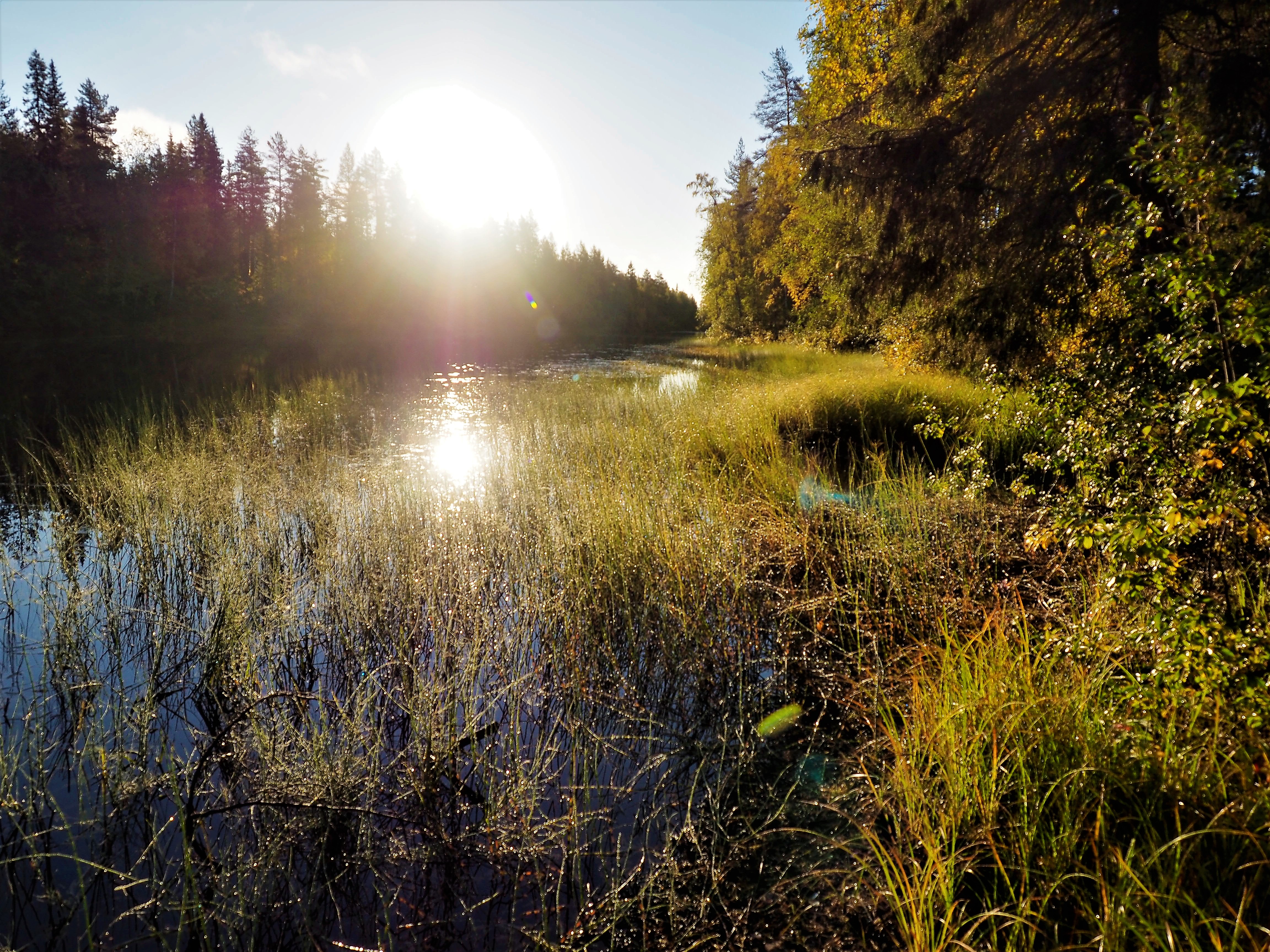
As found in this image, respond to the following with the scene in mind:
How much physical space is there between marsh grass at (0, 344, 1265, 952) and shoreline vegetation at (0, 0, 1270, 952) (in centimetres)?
3

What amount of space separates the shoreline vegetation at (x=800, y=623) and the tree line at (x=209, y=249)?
32.2 meters

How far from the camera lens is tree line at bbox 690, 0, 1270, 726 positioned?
7.13 feet

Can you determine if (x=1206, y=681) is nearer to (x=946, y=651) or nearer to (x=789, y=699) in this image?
(x=946, y=651)

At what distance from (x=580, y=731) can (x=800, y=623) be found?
6.11ft

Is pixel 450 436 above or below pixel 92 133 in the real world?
below

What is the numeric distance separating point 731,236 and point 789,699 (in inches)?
1058

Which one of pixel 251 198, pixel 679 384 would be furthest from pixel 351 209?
pixel 679 384

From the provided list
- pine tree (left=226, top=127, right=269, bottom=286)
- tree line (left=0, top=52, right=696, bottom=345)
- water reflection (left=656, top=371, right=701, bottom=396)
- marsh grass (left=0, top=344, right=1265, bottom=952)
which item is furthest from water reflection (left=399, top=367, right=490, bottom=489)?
pine tree (left=226, top=127, right=269, bottom=286)

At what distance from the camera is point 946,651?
2.69 meters

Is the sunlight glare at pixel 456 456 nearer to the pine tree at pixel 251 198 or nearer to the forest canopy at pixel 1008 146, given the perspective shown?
the forest canopy at pixel 1008 146

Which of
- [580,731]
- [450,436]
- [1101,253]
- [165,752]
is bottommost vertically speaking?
[580,731]

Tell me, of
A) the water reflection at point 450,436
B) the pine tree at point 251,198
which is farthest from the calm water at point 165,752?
the pine tree at point 251,198

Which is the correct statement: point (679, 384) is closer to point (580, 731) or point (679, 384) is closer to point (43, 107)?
point (580, 731)

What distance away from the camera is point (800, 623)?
4246 millimetres
